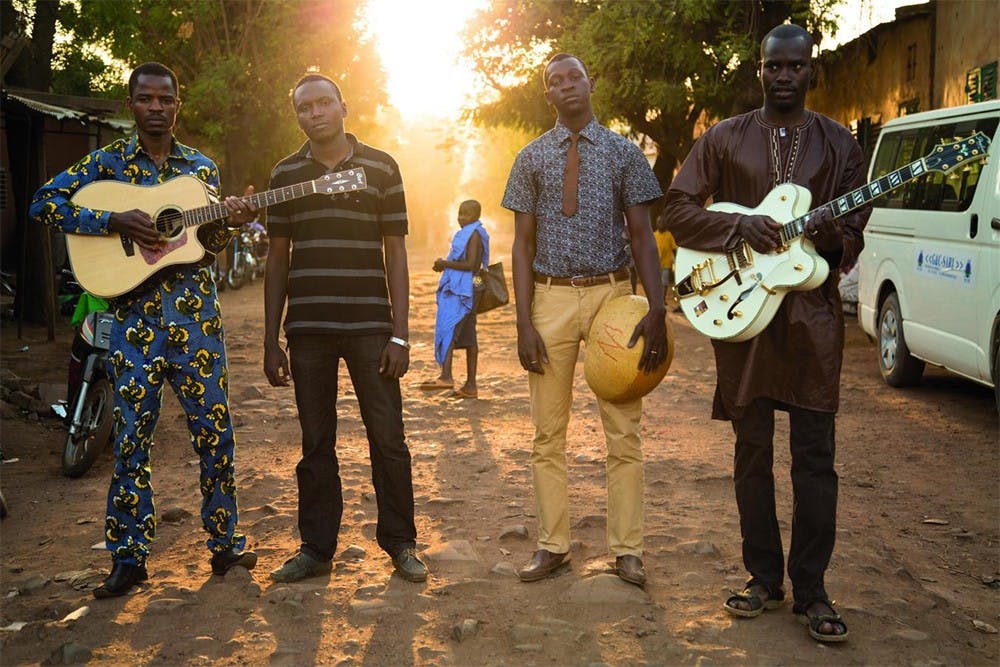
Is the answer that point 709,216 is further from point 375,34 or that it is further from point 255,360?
point 375,34

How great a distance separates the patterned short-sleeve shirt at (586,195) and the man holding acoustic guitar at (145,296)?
47.8 inches

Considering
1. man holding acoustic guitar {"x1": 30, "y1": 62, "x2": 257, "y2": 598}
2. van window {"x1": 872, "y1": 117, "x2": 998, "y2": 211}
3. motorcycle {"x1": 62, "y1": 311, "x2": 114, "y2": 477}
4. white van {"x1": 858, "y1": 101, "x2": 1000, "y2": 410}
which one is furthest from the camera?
van window {"x1": 872, "y1": 117, "x2": 998, "y2": 211}

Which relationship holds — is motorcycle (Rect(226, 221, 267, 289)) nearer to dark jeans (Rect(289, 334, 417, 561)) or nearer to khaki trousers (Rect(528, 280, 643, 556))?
dark jeans (Rect(289, 334, 417, 561))

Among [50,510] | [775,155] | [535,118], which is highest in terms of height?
[535,118]

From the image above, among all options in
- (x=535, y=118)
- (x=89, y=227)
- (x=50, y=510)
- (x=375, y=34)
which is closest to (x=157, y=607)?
(x=89, y=227)

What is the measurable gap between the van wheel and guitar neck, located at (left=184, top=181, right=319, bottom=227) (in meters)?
6.50

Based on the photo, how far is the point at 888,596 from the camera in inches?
179

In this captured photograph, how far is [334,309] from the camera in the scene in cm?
470

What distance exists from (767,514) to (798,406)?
18.6 inches

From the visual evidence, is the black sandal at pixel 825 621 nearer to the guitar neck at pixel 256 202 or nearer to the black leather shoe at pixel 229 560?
the black leather shoe at pixel 229 560

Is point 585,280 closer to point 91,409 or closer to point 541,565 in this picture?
point 541,565

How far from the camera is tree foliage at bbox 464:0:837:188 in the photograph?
1653 cm

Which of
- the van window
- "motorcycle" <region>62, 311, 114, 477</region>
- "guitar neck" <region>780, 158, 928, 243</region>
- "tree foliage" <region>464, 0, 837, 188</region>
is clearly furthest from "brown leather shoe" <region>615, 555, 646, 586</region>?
"tree foliage" <region>464, 0, 837, 188</region>

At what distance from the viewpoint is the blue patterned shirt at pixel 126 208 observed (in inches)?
182
